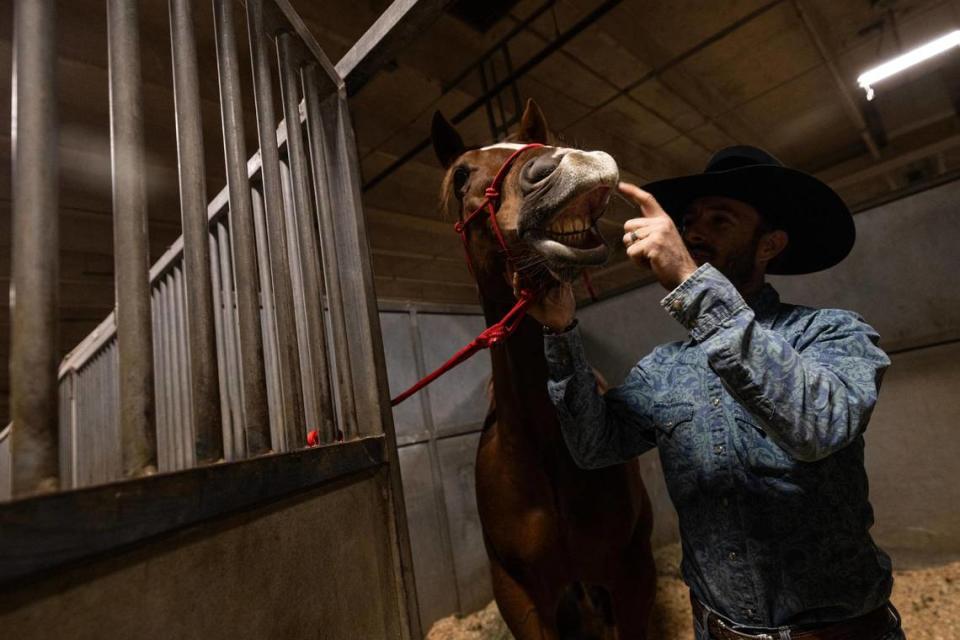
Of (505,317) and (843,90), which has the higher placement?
(843,90)

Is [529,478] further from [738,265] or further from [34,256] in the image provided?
[34,256]

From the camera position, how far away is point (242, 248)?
70 cm

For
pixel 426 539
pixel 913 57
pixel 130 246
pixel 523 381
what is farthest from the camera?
pixel 913 57

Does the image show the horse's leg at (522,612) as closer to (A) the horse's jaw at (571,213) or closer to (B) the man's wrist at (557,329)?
(B) the man's wrist at (557,329)

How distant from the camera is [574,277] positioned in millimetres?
1111

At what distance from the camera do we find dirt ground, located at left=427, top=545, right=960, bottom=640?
2041mm

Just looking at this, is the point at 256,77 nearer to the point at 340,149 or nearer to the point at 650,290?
the point at 340,149

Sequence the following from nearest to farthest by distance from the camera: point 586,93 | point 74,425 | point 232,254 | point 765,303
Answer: point 232,254, point 765,303, point 74,425, point 586,93

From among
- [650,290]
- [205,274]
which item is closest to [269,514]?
[205,274]

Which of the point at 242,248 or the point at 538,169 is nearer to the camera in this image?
the point at 242,248

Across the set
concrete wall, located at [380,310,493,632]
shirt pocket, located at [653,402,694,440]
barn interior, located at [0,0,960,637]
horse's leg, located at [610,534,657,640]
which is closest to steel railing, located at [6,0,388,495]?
barn interior, located at [0,0,960,637]

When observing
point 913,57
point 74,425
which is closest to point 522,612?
point 74,425

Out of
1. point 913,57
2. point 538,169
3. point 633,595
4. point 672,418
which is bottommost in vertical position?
point 633,595

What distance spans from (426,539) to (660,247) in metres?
2.41
